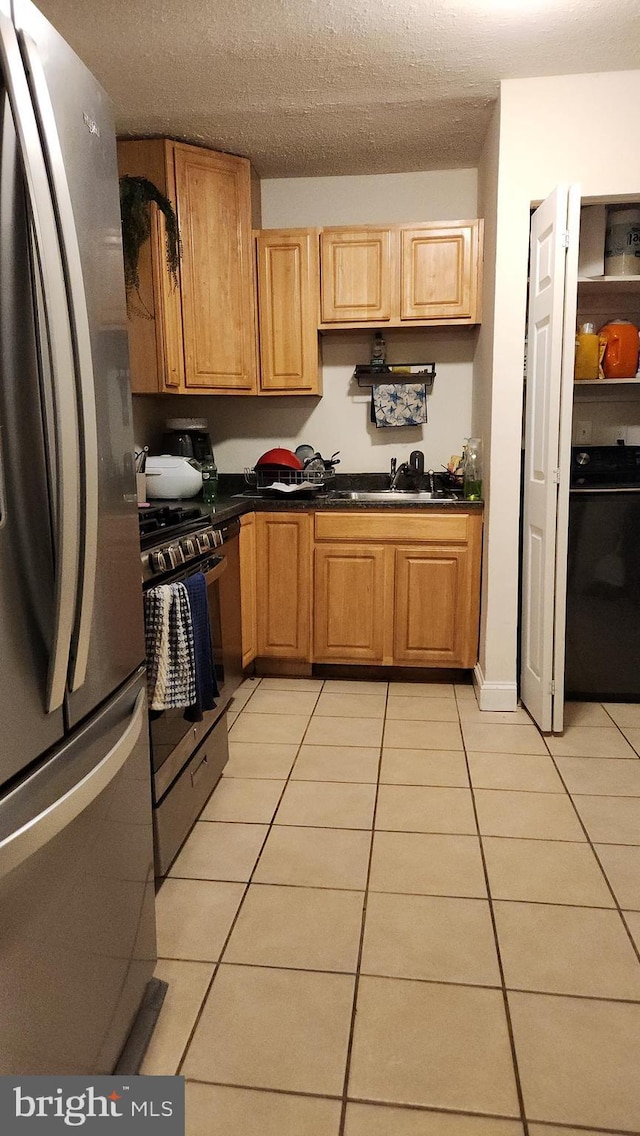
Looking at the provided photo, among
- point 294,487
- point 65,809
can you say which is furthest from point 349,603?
point 65,809

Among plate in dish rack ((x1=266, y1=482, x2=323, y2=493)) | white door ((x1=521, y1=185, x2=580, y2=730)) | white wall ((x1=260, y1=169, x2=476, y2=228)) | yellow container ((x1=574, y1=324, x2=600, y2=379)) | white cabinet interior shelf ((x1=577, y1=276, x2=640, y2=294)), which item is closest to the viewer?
white door ((x1=521, y1=185, x2=580, y2=730))

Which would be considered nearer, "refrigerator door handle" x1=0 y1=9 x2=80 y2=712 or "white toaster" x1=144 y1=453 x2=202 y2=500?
"refrigerator door handle" x1=0 y1=9 x2=80 y2=712

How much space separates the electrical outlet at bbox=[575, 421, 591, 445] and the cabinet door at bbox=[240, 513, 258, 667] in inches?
64.3

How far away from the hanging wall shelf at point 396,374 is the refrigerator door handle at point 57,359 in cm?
283

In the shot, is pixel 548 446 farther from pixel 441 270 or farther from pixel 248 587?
pixel 248 587

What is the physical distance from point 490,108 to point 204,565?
2.20 meters

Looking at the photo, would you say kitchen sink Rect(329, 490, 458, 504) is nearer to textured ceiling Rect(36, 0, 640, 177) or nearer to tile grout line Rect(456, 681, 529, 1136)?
textured ceiling Rect(36, 0, 640, 177)

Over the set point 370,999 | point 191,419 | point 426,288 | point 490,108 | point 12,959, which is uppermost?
point 490,108

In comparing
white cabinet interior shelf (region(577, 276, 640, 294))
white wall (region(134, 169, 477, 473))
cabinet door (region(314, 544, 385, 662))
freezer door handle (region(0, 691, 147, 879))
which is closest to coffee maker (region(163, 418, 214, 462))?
white wall (region(134, 169, 477, 473))

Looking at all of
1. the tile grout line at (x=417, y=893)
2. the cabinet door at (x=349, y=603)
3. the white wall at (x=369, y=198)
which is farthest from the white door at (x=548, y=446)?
the tile grout line at (x=417, y=893)

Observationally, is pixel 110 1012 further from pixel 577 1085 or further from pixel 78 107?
pixel 78 107

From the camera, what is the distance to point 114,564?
118 cm

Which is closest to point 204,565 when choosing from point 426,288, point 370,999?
point 370,999

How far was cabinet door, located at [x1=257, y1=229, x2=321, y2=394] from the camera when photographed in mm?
3352
